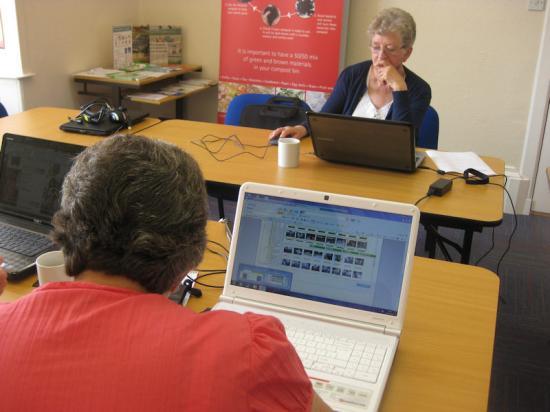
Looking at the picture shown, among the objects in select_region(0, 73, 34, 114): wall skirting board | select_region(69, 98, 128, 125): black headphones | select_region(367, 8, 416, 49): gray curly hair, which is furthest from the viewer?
select_region(0, 73, 34, 114): wall skirting board

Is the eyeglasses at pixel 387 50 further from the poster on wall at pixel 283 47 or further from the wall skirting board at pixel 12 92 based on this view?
the wall skirting board at pixel 12 92

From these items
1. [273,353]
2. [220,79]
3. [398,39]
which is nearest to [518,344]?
[398,39]

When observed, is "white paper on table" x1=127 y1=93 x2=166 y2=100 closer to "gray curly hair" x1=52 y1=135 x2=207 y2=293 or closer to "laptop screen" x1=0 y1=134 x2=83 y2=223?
"laptop screen" x1=0 y1=134 x2=83 y2=223

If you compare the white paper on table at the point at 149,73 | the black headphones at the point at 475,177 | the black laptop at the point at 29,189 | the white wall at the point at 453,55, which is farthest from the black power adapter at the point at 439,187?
the white paper on table at the point at 149,73

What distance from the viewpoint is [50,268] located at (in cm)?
131

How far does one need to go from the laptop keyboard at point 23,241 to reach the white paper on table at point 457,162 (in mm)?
1502

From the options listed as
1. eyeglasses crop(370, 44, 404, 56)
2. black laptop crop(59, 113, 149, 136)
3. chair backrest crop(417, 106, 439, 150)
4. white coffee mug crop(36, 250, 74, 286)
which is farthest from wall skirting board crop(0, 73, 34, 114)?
white coffee mug crop(36, 250, 74, 286)

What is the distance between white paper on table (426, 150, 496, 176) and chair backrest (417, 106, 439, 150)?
0.85ft

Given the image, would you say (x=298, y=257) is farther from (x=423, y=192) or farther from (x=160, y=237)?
(x=423, y=192)

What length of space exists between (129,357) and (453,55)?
3697 mm

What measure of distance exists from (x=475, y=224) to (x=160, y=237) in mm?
1361

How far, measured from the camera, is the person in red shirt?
27.7 inches

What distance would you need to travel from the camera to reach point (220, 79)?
4.49 metres

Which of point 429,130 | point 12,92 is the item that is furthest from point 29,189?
point 12,92
